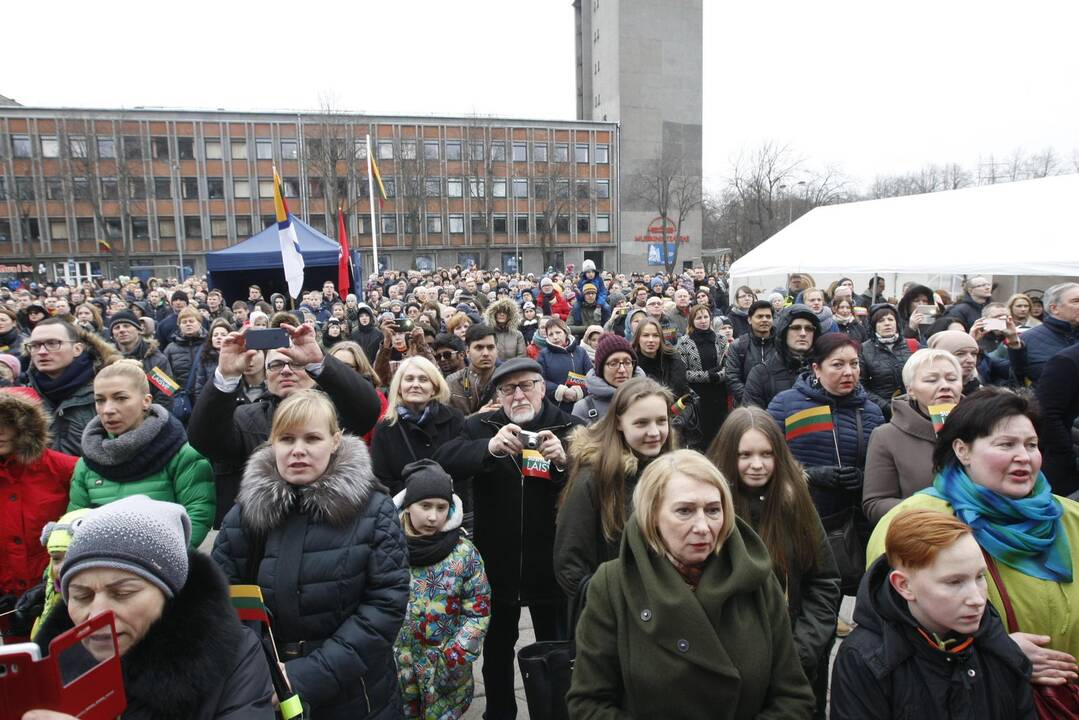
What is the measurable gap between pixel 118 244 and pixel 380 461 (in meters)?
58.3

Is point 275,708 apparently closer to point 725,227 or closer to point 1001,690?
point 1001,690

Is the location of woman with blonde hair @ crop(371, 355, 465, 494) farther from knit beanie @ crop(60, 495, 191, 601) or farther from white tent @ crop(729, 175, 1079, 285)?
white tent @ crop(729, 175, 1079, 285)

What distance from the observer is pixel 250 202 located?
5391 centimetres

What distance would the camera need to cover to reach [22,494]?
3.18 meters

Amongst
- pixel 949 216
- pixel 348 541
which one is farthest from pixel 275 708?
pixel 949 216

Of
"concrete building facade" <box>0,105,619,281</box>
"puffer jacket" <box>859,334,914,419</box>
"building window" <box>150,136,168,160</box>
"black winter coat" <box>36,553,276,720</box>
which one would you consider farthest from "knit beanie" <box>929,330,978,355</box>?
"building window" <box>150,136,168,160</box>

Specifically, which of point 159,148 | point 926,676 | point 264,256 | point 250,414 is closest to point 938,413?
point 926,676

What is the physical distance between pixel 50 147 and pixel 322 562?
61.8m

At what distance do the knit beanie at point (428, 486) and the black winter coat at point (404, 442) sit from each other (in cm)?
60

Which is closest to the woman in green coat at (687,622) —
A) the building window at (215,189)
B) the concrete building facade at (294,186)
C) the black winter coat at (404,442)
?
the black winter coat at (404,442)

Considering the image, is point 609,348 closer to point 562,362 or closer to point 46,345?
point 562,362

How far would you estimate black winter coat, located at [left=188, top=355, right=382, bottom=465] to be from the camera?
11.1 ft

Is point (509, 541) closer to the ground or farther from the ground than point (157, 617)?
closer to the ground

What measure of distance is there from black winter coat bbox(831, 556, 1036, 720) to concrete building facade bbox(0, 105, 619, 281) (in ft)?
165
